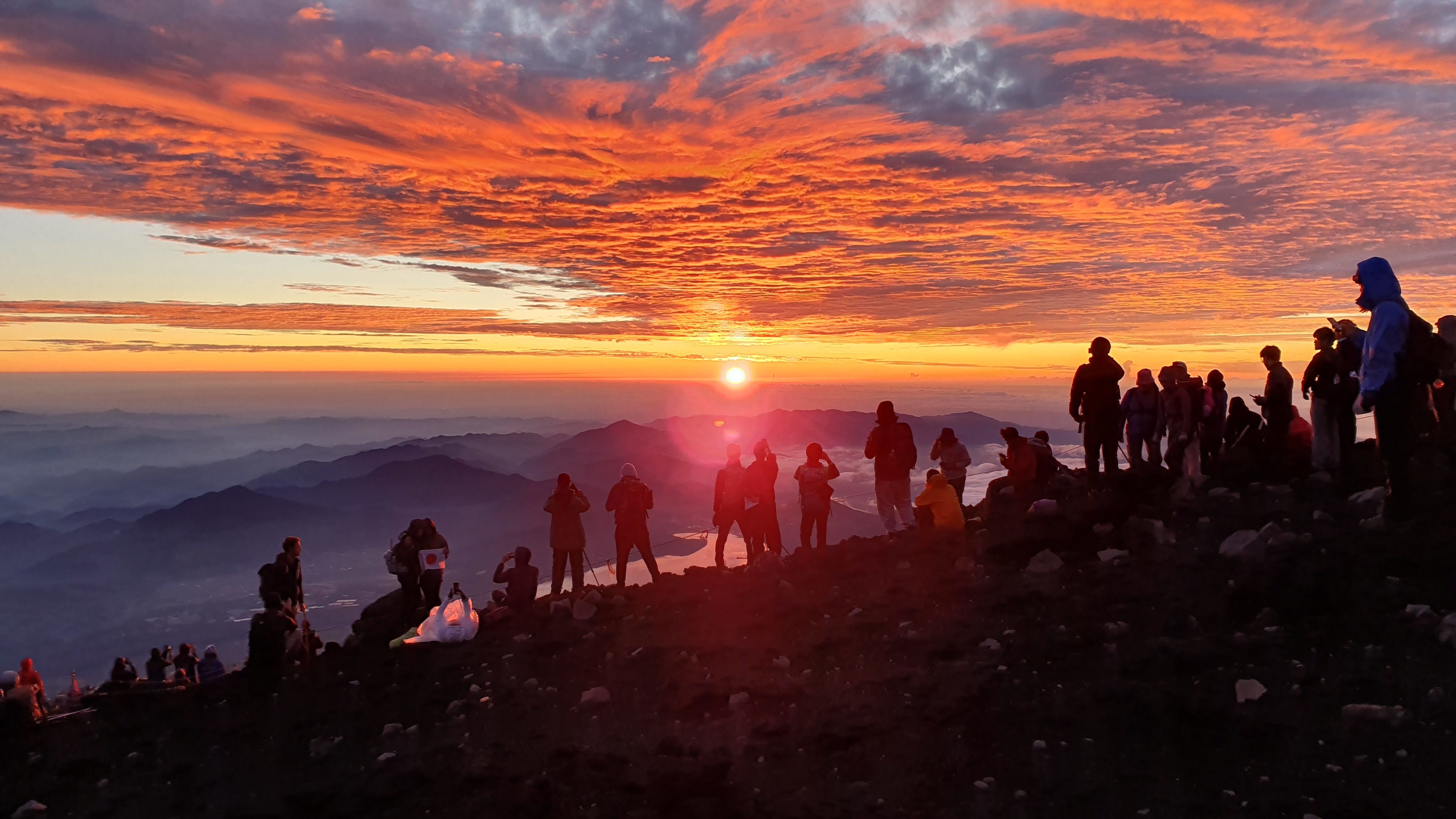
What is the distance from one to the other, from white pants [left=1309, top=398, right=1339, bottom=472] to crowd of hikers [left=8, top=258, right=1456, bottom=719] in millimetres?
23

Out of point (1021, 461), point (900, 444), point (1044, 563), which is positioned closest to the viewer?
point (1044, 563)

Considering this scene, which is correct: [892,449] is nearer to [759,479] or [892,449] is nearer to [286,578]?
[759,479]

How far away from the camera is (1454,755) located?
513 centimetres

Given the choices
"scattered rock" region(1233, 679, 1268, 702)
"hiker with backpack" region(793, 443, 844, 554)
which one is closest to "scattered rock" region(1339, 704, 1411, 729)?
"scattered rock" region(1233, 679, 1268, 702)

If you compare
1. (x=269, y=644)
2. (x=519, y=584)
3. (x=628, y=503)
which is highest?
(x=628, y=503)

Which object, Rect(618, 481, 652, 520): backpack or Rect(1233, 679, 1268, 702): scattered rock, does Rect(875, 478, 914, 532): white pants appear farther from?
Rect(1233, 679, 1268, 702): scattered rock

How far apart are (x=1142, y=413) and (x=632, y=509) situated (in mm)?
8854

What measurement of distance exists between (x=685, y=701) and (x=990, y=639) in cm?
337

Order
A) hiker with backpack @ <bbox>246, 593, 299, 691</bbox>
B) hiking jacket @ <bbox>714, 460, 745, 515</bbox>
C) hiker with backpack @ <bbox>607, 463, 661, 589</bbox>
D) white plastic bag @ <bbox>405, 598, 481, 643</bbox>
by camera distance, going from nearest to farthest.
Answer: hiker with backpack @ <bbox>246, 593, 299, 691</bbox> < white plastic bag @ <bbox>405, 598, 481, 643</bbox> < hiker with backpack @ <bbox>607, 463, 661, 589</bbox> < hiking jacket @ <bbox>714, 460, 745, 515</bbox>

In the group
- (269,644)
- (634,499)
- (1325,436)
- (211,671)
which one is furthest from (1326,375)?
(211,671)

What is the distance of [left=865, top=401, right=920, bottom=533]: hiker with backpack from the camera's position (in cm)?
1329

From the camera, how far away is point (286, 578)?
38.5 ft

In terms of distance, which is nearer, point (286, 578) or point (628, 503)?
point (286, 578)

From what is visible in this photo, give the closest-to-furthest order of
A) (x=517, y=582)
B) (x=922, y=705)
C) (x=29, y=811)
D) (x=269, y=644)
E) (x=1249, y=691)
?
1. (x=1249, y=691)
2. (x=922, y=705)
3. (x=29, y=811)
4. (x=269, y=644)
5. (x=517, y=582)
